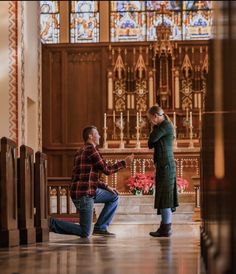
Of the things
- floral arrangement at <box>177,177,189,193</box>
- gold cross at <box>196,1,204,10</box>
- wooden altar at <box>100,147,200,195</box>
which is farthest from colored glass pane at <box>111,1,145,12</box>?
floral arrangement at <box>177,177,189,193</box>

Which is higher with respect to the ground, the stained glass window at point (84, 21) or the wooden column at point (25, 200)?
the stained glass window at point (84, 21)

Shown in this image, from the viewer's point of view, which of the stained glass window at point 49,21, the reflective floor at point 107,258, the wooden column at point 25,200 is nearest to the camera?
the reflective floor at point 107,258

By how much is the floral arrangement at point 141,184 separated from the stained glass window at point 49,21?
516cm

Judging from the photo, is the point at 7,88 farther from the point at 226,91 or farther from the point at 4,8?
the point at 226,91

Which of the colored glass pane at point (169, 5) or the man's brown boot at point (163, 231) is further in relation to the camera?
the colored glass pane at point (169, 5)

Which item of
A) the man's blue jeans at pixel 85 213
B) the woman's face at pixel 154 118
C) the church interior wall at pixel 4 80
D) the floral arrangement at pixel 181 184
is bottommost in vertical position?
the floral arrangement at pixel 181 184

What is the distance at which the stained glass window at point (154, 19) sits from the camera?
689 inches

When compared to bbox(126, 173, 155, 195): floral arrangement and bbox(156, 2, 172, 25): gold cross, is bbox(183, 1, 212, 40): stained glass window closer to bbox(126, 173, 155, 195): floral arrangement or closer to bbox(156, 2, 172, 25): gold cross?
bbox(156, 2, 172, 25): gold cross

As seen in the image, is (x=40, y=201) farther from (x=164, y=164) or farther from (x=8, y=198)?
(x=164, y=164)

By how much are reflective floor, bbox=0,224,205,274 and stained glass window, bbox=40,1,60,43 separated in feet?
34.0

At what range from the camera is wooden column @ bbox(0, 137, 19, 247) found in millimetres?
6844

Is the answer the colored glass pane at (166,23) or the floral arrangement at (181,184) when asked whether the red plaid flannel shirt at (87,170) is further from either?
the colored glass pane at (166,23)

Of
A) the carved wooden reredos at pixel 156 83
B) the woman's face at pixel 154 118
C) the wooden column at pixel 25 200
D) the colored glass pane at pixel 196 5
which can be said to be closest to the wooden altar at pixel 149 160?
the carved wooden reredos at pixel 156 83

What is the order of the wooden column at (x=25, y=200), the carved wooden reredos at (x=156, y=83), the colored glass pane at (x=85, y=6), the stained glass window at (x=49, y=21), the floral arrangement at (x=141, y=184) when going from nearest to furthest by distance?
1. the wooden column at (x=25, y=200)
2. the floral arrangement at (x=141, y=184)
3. the carved wooden reredos at (x=156, y=83)
4. the stained glass window at (x=49, y=21)
5. the colored glass pane at (x=85, y=6)
